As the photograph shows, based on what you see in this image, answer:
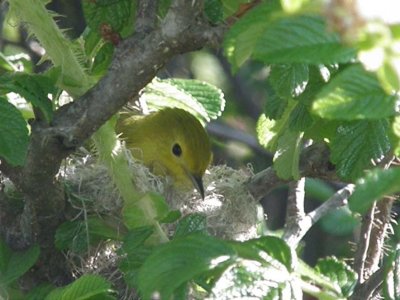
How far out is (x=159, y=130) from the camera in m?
4.33

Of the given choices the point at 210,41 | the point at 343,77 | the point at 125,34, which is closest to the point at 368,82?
the point at 343,77

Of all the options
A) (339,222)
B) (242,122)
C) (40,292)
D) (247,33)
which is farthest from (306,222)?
(242,122)

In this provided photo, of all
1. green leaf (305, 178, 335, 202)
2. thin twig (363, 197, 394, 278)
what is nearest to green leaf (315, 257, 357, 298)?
thin twig (363, 197, 394, 278)

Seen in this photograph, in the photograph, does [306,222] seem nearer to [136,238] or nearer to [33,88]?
[136,238]

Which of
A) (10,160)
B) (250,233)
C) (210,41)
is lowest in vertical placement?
(250,233)

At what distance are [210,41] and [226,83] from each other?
183 inches

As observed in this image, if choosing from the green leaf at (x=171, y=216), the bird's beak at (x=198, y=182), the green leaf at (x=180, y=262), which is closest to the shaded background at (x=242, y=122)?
the bird's beak at (x=198, y=182)

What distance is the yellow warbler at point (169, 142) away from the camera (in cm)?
414

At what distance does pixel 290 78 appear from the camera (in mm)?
2250

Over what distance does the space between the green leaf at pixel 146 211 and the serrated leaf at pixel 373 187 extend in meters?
1.24

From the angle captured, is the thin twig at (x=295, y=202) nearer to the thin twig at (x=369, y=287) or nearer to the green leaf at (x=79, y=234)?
the thin twig at (x=369, y=287)

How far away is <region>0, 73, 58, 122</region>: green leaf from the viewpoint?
96.7 inches

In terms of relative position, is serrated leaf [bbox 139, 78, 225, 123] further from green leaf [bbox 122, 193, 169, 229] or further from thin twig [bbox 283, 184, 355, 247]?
green leaf [bbox 122, 193, 169, 229]

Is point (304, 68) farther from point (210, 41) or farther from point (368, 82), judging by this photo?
point (368, 82)
